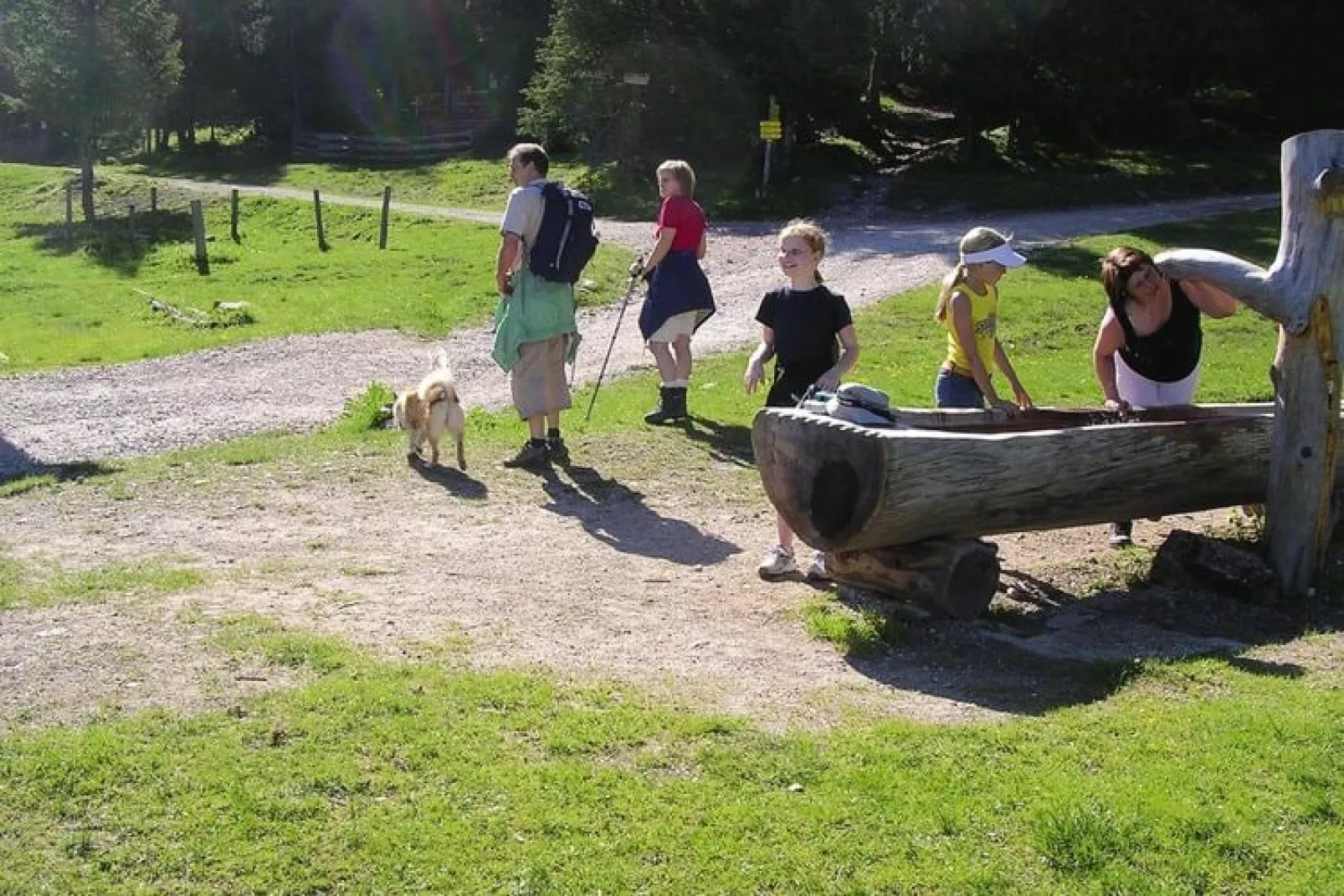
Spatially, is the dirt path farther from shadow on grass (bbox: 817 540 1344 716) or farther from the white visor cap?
the white visor cap

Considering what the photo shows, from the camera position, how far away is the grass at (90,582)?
6.66 meters

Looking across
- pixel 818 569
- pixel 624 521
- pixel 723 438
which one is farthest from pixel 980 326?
pixel 723 438

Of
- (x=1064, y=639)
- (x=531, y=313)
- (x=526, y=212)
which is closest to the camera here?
(x=1064, y=639)

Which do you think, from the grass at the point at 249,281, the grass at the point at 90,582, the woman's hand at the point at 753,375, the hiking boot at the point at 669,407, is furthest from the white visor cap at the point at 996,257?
the grass at the point at 249,281

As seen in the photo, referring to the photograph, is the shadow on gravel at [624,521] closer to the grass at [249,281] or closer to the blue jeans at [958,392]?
the blue jeans at [958,392]

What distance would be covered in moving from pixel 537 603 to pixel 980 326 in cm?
296

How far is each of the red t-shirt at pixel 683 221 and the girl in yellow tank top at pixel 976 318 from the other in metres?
3.14

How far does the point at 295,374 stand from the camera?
14.7 meters

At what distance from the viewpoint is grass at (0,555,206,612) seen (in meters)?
6.66

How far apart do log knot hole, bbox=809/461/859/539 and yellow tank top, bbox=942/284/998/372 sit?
5.57ft

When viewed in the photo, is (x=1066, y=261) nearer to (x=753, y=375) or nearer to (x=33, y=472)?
(x=753, y=375)

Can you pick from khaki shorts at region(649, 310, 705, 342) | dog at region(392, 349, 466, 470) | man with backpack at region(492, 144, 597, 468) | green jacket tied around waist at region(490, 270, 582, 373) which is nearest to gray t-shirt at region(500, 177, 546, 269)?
man with backpack at region(492, 144, 597, 468)

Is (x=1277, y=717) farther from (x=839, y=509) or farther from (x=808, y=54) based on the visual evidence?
(x=808, y=54)

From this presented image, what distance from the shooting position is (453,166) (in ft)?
136
